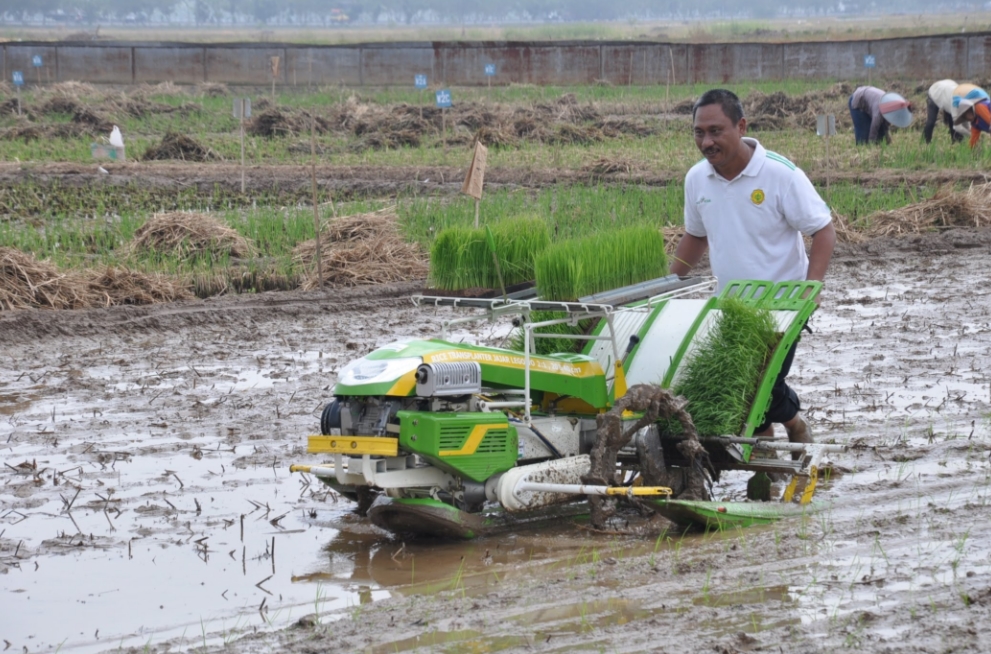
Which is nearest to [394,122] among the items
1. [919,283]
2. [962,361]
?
[919,283]

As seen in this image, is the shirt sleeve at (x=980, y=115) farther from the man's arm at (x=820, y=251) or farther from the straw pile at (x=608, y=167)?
the man's arm at (x=820, y=251)

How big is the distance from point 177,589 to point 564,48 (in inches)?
1282

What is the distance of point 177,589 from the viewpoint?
15.0 feet

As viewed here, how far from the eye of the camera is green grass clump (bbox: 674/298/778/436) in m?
5.20

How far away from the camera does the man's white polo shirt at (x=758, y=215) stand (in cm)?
545

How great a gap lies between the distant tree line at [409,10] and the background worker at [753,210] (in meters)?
113

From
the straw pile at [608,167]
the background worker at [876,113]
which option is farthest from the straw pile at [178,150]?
the background worker at [876,113]

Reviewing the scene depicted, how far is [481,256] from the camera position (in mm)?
5395

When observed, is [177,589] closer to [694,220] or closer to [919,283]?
[694,220]

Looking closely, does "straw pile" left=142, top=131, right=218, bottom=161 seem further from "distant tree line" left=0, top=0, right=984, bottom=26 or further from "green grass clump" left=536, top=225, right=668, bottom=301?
"distant tree line" left=0, top=0, right=984, bottom=26

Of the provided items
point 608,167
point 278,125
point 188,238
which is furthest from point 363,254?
point 278,125

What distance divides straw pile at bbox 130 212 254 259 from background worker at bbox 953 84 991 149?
1121 centimetres

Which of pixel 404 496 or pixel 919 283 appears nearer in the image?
pixel 404 496

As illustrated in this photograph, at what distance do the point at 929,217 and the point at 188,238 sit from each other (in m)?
8.01
